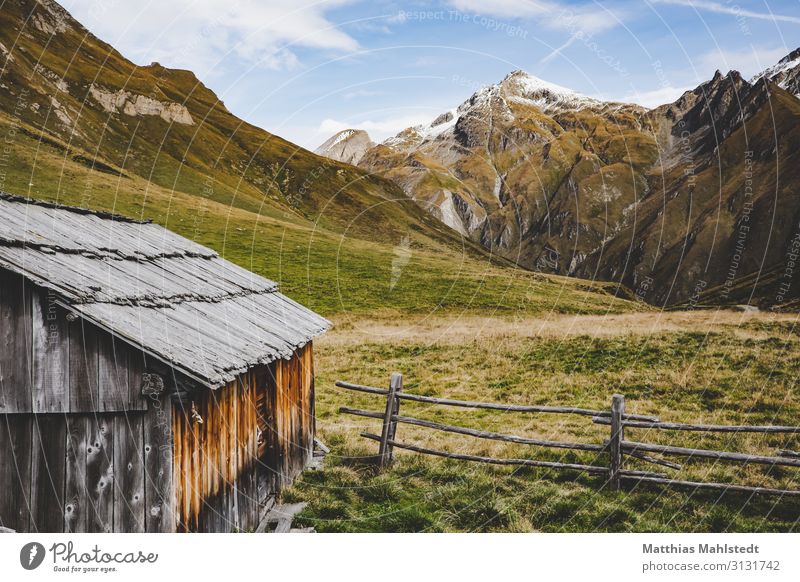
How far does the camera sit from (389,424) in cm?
1138

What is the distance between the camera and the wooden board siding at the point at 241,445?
689cm

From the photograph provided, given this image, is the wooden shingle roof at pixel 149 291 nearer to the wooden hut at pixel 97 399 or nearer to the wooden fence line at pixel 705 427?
the wooden hut at pixel 97 399

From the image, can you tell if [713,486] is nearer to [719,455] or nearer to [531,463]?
[719,455]

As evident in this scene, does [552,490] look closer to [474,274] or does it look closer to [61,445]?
[61,445]

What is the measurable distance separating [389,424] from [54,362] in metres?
6.33

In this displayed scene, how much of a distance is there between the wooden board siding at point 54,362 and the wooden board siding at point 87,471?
18 cm

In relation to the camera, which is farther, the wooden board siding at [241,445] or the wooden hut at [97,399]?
the wooden board siding at [241,445]

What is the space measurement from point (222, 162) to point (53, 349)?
340ft

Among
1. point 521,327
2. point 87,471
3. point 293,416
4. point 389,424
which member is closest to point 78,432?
point 87,471

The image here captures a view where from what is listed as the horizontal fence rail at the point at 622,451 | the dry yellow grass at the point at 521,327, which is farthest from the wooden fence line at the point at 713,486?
the dry yellow grass at the point at 521,327

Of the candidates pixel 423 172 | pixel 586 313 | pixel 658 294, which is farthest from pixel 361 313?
pixel 423 172

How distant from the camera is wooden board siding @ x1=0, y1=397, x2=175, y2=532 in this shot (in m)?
6.48

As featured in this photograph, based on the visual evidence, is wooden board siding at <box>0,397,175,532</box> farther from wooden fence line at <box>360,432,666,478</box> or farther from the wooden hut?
wooden fence line at <box>360,432,666,478</box>

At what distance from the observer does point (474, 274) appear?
57281mm
